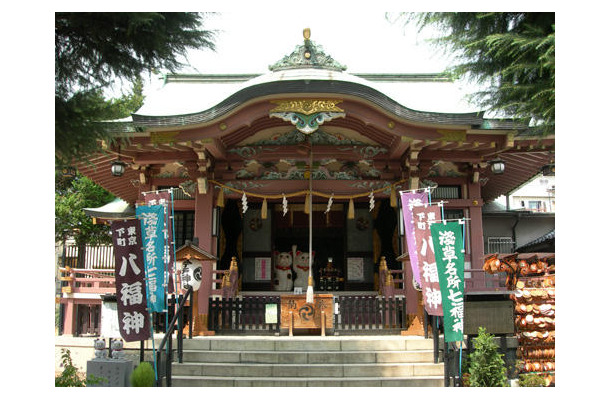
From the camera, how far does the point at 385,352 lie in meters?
8.94

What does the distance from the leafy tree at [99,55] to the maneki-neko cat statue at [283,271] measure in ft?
30.0

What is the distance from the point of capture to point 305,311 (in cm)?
1041

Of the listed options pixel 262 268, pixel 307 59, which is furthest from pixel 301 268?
pixel 307 59

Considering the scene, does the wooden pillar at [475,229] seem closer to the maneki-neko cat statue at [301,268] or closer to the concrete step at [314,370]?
the concrete step at [314,370]

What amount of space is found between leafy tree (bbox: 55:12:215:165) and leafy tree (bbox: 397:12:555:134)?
127 inches

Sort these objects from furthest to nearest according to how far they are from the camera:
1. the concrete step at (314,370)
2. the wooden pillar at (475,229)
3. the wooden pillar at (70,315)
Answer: the wooden pillar at (70,315)
the wooden pillar at (475,229)
the concrete step at (314,370)

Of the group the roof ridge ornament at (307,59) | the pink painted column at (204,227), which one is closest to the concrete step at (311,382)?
the pink painted column at (204,227)

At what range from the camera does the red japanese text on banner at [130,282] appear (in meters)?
7.80

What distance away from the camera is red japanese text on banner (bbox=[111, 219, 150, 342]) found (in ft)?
25.6

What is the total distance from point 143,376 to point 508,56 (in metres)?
6.78

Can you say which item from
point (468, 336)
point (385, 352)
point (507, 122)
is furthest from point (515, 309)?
point (507, 122)

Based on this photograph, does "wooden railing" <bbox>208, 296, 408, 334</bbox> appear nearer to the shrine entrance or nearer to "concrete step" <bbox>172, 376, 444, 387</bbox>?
"concrete step" <bbox>172, 376, 444, 387</bbox>

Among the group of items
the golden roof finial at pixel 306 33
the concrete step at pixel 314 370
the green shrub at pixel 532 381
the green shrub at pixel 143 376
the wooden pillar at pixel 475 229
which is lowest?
the green shrub at pixel 532 381

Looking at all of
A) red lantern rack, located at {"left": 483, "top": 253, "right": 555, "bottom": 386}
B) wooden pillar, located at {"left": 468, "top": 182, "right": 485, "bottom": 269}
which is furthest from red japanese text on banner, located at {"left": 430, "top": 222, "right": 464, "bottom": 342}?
wooden pillar, located at {"left": 468, "top": 182, "right": 485, "bottom": 269}
